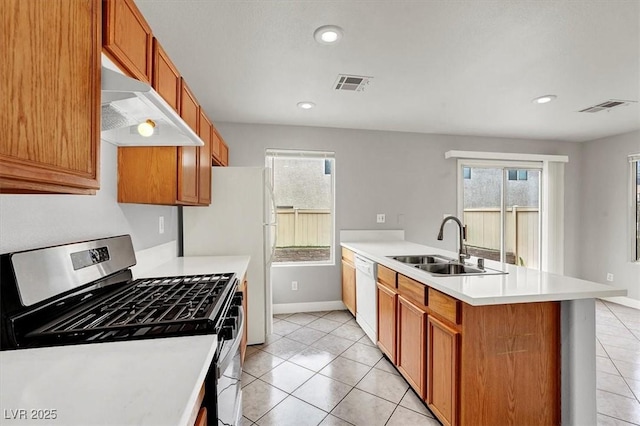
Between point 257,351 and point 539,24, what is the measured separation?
3.16 m

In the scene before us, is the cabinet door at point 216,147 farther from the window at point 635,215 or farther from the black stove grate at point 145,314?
the window at point 635,215

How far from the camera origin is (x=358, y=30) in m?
1.84

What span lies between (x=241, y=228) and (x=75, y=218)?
155 centimetres

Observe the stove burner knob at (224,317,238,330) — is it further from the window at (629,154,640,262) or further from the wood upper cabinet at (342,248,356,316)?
the window at (629,154,640,262)

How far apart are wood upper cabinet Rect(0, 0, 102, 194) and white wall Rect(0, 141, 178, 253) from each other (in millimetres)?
430

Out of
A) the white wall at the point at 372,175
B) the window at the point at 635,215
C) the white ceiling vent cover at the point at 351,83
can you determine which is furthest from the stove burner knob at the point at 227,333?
the window at the point at 635,215

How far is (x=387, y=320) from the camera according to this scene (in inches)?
97.7

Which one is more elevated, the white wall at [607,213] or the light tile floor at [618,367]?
the white wall at [607,213]

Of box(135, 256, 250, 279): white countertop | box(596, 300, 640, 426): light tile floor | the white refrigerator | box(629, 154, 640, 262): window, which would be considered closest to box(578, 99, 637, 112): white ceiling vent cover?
box(629, 154, 640, 262): window

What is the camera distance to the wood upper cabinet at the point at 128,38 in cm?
107

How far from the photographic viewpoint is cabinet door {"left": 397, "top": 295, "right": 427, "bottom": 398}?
1.91 m

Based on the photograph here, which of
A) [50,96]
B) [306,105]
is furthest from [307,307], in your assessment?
[50,96]

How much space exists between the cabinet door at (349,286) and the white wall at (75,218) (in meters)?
2.07

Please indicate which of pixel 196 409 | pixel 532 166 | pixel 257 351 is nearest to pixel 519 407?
pixel 196 409
